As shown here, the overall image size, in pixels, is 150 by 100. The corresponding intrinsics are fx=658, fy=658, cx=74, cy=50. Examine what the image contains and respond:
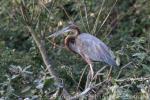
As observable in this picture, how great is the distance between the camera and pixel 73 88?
20.1 feet

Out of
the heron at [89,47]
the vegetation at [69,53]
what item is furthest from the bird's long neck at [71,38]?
the vegetation at [69,53]

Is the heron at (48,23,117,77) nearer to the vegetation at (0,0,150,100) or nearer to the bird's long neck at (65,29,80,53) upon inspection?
the bird's long neck at (65,29,80,53)

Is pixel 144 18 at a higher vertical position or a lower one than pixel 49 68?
lower

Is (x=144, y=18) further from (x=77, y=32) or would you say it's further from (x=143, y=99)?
(x=143, y=99)

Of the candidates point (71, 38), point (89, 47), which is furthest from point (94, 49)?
point (71, 38)

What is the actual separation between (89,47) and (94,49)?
0.30 feet

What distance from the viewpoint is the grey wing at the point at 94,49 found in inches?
219

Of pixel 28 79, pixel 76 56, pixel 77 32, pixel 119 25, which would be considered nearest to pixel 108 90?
pixel 28 79

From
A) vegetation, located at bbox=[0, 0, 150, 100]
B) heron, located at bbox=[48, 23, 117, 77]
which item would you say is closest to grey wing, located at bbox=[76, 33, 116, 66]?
heron, located at bbox=[48, 23, 117, 77]

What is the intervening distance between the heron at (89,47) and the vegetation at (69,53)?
131 millimetres

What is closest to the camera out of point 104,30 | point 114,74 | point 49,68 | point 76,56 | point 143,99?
point 143,99

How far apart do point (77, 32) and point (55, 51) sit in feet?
4.38

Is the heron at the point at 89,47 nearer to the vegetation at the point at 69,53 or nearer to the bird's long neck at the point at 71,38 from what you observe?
the bird's long neck at the point at 71,38

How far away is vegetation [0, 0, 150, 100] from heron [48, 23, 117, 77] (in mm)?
131
